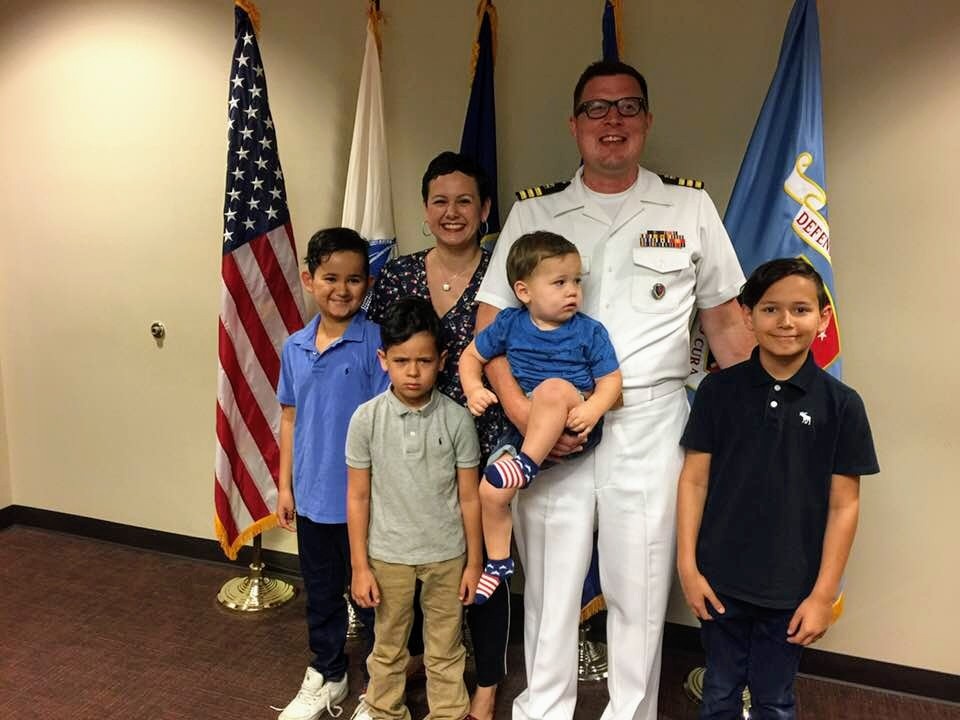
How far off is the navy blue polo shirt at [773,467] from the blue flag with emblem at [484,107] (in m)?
1.16

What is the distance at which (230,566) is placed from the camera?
11.1 feet

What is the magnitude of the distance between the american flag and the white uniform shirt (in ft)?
3.59

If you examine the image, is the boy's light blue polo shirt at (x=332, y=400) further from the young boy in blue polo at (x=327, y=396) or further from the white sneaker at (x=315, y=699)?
the white sneaker at (x=315, y=699)

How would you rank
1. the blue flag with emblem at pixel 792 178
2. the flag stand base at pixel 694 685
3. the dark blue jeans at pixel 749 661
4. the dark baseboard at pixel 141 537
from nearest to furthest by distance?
the dark blue jeans at pixel 749 661
the blue flag with emblem at pixel 792 178
the flag stand base at pixel 694 685
the dark baseboard at pixel 141 537

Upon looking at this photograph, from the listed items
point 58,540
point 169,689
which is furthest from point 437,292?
point 58,540

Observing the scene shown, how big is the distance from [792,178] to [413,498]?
1486 mm

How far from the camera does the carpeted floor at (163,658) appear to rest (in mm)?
2398

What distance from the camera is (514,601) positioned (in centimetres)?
295

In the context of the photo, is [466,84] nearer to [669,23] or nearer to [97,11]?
[669,23]

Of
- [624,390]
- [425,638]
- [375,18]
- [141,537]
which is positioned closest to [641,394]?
[624,390]

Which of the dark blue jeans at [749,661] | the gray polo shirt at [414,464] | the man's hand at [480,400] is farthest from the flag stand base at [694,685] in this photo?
the man's hand at [480,400]

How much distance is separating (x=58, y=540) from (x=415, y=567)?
8.16ft

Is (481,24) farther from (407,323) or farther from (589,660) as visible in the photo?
(589,660)

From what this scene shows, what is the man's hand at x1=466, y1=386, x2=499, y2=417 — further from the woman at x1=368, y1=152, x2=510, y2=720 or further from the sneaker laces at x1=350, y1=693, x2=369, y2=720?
the sneaker laces at x1=350, y1=693, x2=369, y2=720
